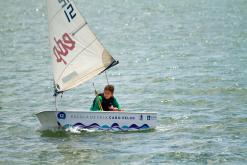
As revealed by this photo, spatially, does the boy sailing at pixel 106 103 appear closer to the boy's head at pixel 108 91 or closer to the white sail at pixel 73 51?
the boy's head at pixel 108 91

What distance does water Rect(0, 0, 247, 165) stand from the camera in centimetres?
2480

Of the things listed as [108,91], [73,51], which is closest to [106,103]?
[108,91]

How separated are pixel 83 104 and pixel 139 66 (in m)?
11.5

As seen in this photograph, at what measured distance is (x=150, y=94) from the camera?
3525cm

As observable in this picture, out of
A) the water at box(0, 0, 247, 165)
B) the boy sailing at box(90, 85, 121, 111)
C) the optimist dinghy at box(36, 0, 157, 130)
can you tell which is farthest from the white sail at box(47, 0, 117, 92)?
the water at box(0, 0, 247, 165)

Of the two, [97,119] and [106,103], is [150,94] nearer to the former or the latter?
[106,103]

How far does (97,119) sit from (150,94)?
9119 mm

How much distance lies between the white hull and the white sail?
5.09 ft

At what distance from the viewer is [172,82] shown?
1511 inches

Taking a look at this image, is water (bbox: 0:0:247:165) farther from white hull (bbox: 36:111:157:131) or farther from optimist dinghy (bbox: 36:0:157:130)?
optimist dinghy (bbox: 36:0:157:130)

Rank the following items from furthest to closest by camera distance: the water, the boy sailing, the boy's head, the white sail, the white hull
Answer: the white sail → the boy sailing → the boy's head → the white hull → the water

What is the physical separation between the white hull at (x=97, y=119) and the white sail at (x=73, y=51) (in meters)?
1.55

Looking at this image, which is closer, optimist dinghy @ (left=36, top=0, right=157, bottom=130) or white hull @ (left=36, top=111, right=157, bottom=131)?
white hull @ (left=36, top=111, right=157, bottom=131)

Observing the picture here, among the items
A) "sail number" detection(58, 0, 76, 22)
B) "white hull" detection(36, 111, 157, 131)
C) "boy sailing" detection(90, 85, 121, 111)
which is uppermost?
"sail number" detection(58, 0, 76, 22)
